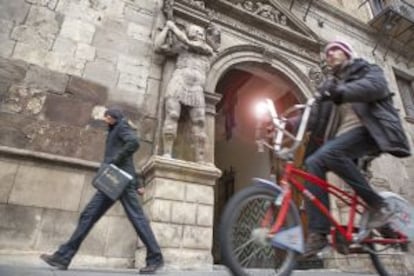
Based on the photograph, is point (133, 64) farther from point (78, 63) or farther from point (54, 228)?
point (54, 228)

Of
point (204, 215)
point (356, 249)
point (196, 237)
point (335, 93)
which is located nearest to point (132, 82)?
point (204, 215)

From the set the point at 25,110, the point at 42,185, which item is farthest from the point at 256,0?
the point at 42,185

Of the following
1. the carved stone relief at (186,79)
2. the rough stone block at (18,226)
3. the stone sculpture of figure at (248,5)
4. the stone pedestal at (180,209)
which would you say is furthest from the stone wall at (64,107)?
the stone sculpture of figure at (248,5)

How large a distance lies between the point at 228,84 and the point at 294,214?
719 centimetres

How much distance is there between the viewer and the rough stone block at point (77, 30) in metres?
5.17

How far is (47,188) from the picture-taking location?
4.17 m

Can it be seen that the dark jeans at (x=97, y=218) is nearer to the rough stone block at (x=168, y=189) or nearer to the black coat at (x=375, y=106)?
the rough stone block at (x=168, y=189)

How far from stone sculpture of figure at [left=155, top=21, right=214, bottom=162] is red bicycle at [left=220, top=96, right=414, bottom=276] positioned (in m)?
2.66

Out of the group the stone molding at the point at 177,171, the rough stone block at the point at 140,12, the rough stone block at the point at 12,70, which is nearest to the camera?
the stone molding at the point at 177,171

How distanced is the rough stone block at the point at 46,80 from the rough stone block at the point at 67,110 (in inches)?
5.3

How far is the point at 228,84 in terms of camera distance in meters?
9.03

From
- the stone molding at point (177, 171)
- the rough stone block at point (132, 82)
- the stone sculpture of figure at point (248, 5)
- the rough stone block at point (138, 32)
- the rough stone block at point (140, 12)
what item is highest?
the stone sculpture of figure at point (248, 5)

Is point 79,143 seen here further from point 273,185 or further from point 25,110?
point 273,185

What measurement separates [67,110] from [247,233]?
362 centimetres
